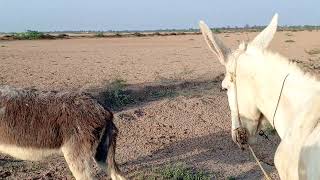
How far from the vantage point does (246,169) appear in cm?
848

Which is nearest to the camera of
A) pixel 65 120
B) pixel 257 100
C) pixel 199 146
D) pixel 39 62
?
pixel 257 100

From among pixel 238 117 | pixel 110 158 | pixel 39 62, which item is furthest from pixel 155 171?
pixel 39 62

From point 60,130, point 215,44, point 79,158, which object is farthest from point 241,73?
point 60,130

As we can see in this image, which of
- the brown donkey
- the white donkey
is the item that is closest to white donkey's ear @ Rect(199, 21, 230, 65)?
the white donkey

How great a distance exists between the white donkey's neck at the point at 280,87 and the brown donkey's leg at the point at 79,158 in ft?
10.1

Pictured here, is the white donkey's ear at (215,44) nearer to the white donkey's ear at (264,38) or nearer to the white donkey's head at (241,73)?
the white donkey's head at (241,73)

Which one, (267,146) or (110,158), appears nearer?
(110,158)

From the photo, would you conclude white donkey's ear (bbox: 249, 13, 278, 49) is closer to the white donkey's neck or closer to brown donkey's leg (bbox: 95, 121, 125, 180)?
the white donkey's neck

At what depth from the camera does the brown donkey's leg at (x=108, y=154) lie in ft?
22.5

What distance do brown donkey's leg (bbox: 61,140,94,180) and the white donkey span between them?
264cm

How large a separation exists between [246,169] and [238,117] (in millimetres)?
4323

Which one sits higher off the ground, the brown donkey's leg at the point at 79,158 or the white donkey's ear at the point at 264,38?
the white donkey's ear at the point at 264,38

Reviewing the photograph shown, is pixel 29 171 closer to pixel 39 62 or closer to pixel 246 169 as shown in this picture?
pixel 246 169

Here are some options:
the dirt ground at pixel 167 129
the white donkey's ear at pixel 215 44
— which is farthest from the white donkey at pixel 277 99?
the dirt ground at pixel 167 129
